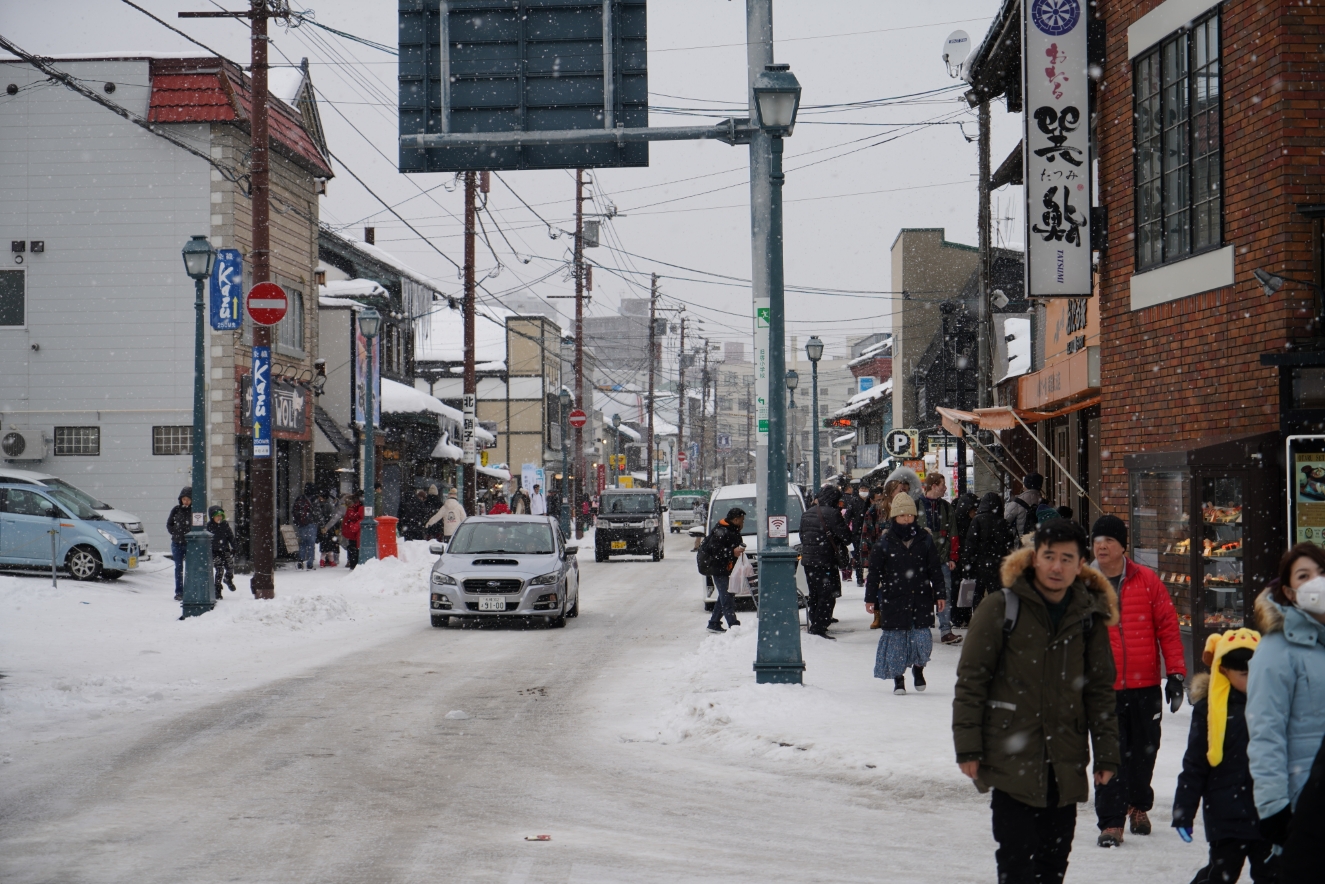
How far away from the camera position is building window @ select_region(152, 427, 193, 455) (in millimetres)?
28797

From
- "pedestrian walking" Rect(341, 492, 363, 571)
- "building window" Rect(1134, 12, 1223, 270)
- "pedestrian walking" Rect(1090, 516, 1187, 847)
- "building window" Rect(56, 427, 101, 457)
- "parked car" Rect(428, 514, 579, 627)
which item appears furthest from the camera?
"pedestrian walking" Rect(341, 492, 363, 571)

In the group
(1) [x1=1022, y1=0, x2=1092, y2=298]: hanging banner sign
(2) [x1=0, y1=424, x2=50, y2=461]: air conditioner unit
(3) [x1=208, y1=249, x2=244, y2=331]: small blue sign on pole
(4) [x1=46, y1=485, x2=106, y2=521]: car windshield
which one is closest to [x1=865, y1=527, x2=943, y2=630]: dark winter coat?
(1) [x1=1022, y1=0, x2=1092, y2=298]: hanging banner sign

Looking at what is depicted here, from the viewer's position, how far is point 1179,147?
1267 cm

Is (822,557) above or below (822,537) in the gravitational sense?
below

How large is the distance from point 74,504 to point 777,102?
55.5ft

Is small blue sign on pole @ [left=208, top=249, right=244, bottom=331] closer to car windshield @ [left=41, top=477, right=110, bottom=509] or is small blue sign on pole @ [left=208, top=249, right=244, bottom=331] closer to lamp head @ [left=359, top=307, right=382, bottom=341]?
lamp head @ [left=359, top=307, right=382, bottom=341]

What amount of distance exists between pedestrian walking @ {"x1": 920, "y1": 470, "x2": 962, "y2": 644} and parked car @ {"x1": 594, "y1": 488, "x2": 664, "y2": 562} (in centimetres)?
1736

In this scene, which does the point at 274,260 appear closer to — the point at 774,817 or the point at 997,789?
the point at 774,817

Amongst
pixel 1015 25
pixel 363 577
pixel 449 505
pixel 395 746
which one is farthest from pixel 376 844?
pixel 449 505

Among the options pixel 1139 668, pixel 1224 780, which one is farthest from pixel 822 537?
pixel 1224 780

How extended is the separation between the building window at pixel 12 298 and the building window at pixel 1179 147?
2387 cm

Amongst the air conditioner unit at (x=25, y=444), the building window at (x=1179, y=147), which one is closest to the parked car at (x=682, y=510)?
the air conditioner unit at (x=25, y=444)

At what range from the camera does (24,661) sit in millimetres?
14492

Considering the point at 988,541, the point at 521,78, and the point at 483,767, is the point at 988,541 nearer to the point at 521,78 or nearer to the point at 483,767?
the point at 521,78
